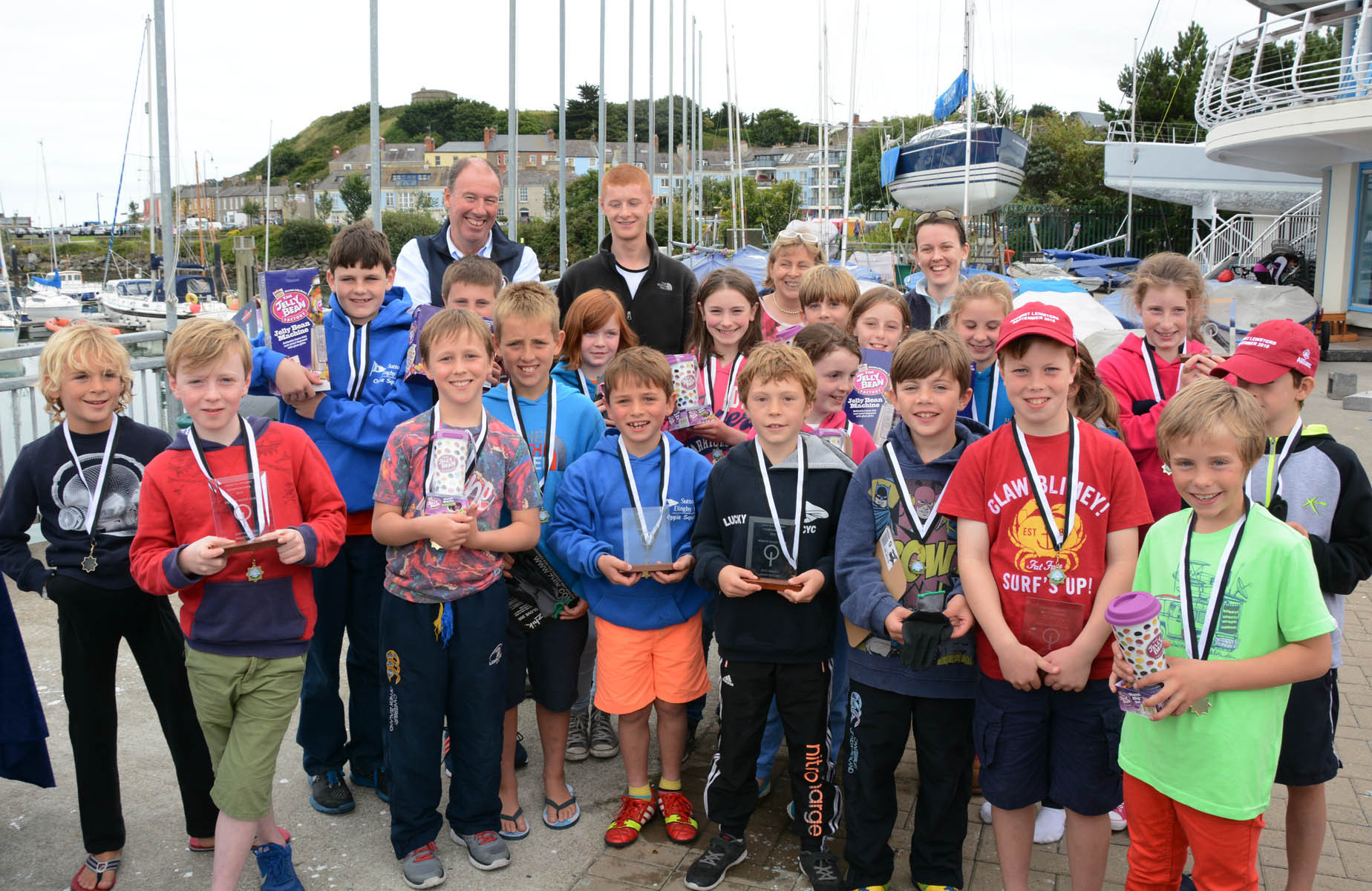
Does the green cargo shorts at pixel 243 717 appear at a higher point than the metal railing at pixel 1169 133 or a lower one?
lower

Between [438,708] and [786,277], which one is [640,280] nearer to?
[786,277]

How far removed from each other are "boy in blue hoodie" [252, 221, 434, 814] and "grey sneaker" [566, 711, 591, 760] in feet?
2.69

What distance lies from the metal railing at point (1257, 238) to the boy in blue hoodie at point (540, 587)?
85.3 ft

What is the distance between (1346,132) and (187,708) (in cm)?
2282

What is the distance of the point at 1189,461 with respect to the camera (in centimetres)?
260

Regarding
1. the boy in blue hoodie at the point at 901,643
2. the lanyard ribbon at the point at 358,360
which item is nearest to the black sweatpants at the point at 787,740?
the boy in blue hoodie at the point at 901,643

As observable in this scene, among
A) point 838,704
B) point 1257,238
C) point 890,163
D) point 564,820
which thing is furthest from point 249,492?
point 1257,238

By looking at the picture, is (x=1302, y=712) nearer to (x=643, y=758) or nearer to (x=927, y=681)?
(x=927, y=681)

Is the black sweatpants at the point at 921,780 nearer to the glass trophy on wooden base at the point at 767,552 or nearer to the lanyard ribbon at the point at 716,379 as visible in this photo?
the glass trophy on wooden base at the point at 767,552

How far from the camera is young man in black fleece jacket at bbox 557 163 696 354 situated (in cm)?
502

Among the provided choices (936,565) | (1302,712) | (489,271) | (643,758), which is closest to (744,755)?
Answer: (643,758)

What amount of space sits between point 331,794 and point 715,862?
1563 millimetres

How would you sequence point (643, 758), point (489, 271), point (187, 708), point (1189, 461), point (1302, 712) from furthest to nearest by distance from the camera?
point (489, 271) → point (643, 758) → point (187, 708) → point (1302, 712) → point (1189, 461)

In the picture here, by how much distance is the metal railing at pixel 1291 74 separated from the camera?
770 inches
